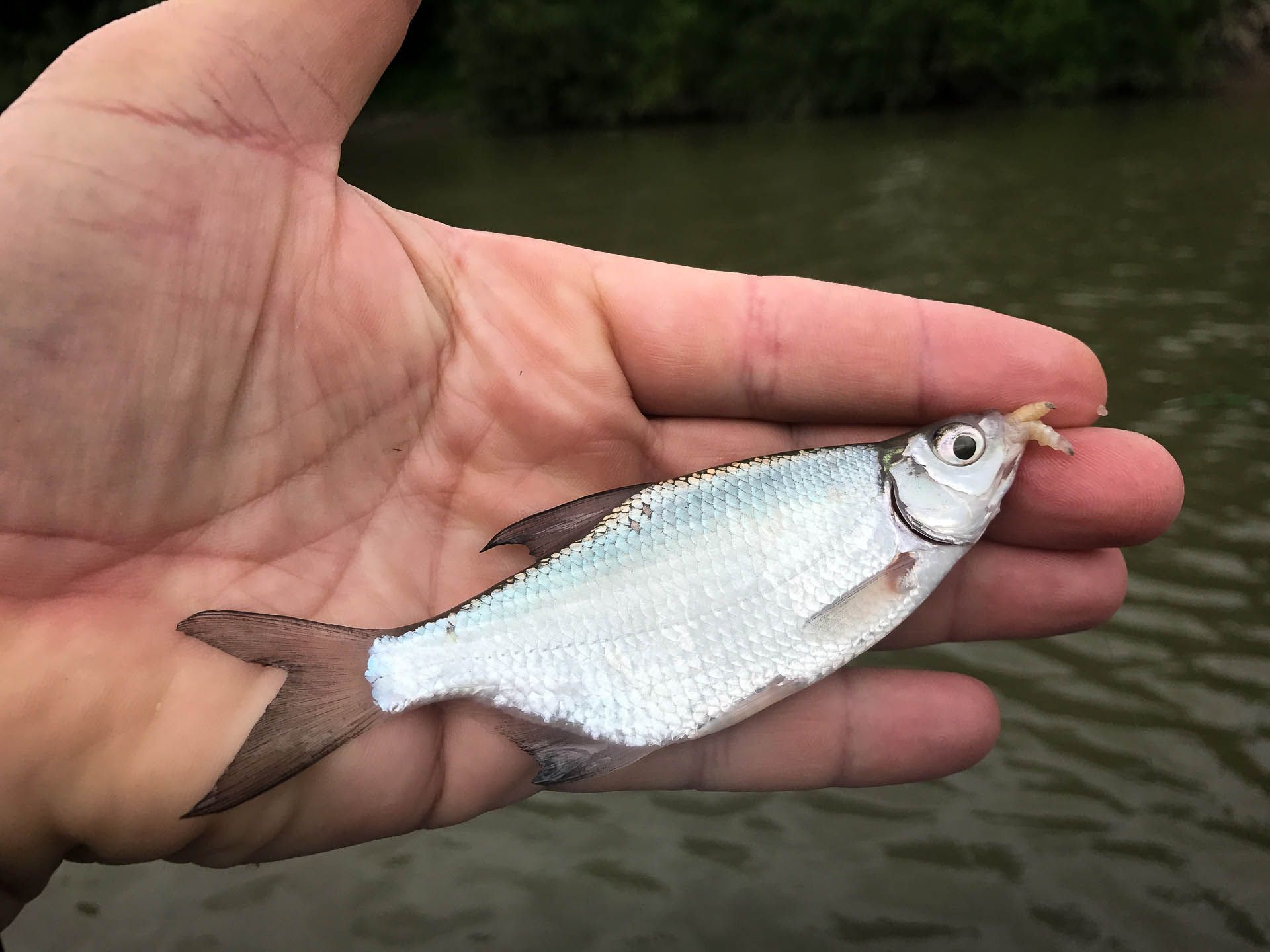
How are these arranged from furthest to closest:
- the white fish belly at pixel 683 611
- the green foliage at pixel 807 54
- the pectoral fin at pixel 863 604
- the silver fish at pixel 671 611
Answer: the green foliage at pixel 807 54 → the pectoral fin at pixel 863 604 → the white fish belly at pixel 683 611 → the silver fish at pixel 671 611

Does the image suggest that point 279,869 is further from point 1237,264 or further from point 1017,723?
point 1237,264

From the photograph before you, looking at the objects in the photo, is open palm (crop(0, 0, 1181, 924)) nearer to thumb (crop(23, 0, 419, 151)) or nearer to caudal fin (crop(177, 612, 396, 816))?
thumb (crop(23, 0, 419, 151))

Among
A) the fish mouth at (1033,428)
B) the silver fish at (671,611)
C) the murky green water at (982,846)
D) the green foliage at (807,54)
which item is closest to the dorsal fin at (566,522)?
the silver fish at (671,611)

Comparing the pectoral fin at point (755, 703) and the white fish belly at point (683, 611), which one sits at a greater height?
the white fish belly at point (683, 611)

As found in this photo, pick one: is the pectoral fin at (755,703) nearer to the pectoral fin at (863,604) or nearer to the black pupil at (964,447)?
the pectoral fin at (863,604)

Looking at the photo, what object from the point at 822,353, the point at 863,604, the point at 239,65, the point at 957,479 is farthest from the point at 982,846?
the point at 239,65

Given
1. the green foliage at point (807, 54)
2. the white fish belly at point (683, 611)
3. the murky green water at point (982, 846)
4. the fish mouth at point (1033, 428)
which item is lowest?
the murky green water at point (982, 846)

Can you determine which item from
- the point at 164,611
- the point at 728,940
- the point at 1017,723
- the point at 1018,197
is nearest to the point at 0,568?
the point at 164,611

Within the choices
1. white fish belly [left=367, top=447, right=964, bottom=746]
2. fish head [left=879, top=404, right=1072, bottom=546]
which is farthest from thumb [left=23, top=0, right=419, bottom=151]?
fish head [left=879, top=404, right=1072, bottom=546]
